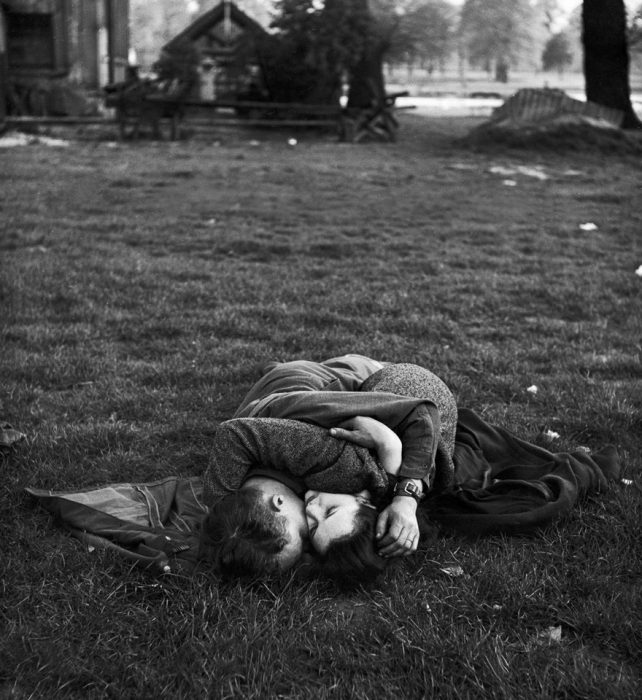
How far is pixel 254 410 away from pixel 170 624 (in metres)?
1.11

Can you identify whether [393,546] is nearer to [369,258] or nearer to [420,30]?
[369,258]

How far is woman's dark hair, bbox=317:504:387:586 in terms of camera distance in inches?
123

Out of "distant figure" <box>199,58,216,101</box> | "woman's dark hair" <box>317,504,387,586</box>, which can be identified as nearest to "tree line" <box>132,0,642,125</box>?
"distant figure" <box>199,58,216,101</box>

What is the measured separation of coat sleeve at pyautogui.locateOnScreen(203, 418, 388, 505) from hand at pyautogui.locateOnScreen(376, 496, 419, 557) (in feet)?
0.44

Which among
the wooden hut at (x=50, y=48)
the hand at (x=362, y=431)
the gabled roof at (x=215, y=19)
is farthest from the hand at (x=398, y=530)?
the gabled roof at (x=215, y=19)

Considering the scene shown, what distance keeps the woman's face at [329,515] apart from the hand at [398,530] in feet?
0.37

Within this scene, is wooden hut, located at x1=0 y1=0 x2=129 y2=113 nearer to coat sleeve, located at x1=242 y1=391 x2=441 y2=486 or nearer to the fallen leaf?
coat sleeve, located at x1=242 y1=391 x2=441 y2=486

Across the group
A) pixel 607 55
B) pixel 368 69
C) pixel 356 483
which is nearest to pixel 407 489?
pixel 356 483

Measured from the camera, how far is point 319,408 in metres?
3.48

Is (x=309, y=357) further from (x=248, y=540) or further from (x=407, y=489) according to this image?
(x=248, y=540)

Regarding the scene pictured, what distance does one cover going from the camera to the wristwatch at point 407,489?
337cm

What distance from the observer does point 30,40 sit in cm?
2380

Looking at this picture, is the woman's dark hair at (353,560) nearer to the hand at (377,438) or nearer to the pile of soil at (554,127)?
the hand at (377,438)

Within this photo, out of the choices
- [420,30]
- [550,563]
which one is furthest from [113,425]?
[420,30]
